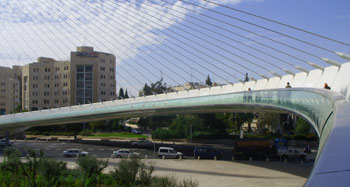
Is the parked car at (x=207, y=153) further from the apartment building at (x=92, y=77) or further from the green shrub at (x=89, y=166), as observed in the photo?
the apartment building at (x=92, y=77)

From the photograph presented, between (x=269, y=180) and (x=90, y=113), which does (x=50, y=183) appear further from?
(x=90, y=113)

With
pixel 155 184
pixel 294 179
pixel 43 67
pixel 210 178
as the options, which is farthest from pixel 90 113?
pixel 43 67

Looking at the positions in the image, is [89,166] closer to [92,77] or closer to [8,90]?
[92,77]

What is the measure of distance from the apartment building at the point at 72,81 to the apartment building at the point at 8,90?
1485 cm

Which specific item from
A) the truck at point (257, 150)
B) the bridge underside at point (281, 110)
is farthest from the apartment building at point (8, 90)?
the truck at point (257, 150)

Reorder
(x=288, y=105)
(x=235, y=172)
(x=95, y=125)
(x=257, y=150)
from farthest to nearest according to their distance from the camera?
(x=95, y=125) → (x=257, y=150) → (x=235, y=172) → (x=288, y=105)

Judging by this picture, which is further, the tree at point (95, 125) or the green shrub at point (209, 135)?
the tree at point (95, 125)

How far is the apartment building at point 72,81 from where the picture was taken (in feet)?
230

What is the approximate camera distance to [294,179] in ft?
63.8

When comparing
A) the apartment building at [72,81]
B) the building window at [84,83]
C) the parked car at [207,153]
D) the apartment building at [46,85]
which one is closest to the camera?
the parked car at [207,153]

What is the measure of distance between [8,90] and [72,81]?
82.7 ft

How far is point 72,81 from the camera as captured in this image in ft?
231

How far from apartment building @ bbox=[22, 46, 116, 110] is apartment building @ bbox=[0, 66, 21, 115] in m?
14.8

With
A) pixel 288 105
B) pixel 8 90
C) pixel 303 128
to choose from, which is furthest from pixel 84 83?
pixel 288 105
